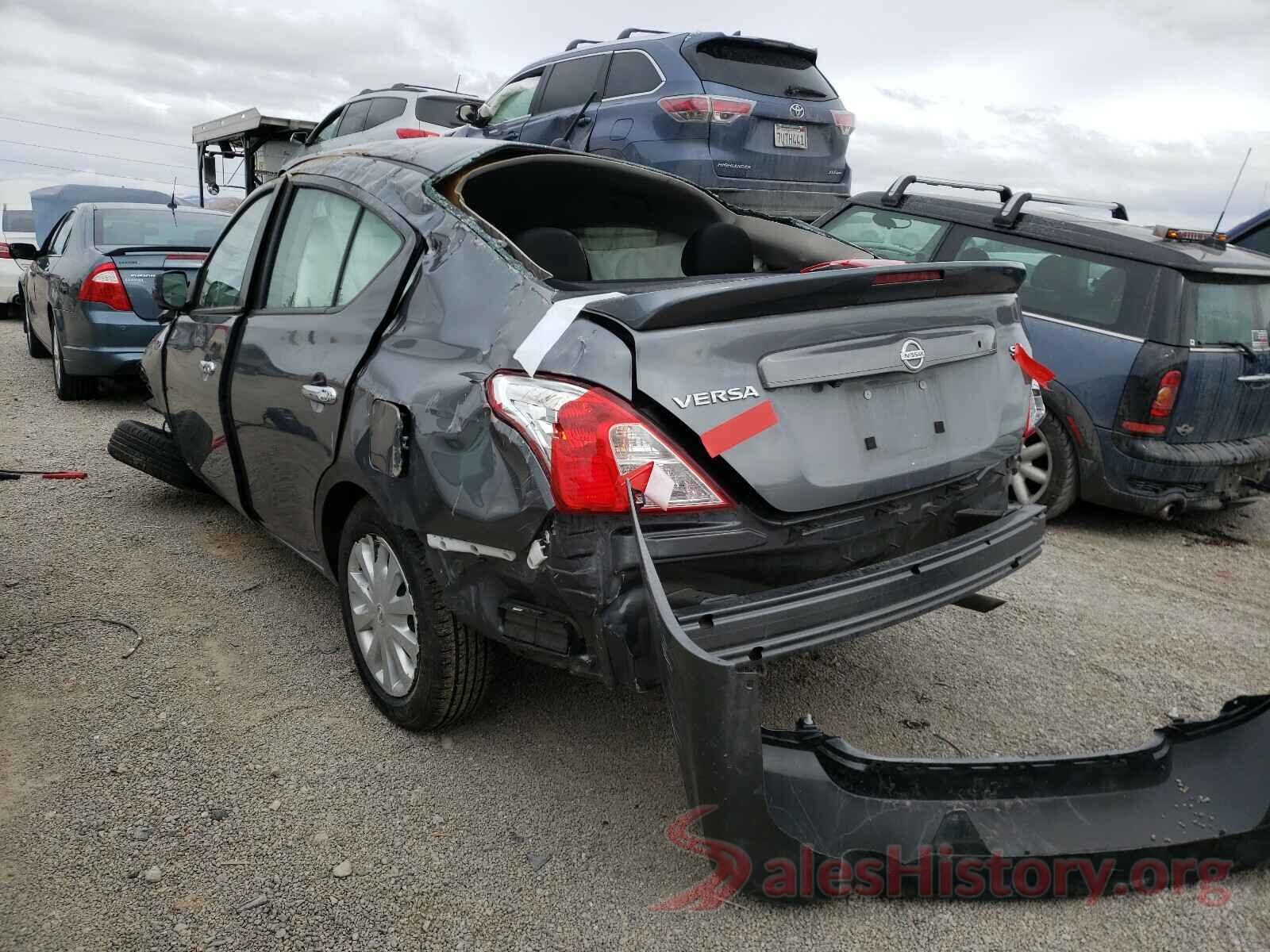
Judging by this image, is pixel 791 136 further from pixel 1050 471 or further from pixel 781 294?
pixel 781 294

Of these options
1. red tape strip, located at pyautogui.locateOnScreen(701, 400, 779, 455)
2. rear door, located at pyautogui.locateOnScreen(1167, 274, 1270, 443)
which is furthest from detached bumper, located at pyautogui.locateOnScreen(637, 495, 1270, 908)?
rear door, located at pyautogui.locateOnScreen(1167, 274, 1270, 443)

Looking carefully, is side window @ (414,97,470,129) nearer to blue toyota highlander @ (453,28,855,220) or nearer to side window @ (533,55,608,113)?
side window @ (533,55,608,113)

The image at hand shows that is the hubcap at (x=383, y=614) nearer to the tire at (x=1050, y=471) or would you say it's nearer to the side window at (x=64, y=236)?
the tire at (x=1050, y=471)

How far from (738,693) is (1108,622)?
268 centimetres

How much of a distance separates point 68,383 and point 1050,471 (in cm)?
691

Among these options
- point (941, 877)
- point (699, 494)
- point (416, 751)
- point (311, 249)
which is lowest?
point (416, 751)

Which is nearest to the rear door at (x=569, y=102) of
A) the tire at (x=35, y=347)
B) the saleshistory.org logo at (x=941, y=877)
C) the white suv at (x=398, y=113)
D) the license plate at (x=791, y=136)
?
the license plate at (x=791, y=136)

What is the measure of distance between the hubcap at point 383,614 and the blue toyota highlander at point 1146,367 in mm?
3734

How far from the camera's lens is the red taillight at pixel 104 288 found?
7.10 meters

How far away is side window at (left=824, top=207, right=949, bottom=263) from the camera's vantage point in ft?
19.5

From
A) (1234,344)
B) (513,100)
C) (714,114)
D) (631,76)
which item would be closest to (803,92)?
(714,114)

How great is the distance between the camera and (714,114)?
705 centimetres

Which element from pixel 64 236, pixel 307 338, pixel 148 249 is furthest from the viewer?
pixel 64 236

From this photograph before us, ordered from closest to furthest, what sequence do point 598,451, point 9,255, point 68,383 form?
point 598,451
point 68,383
point 9,255
